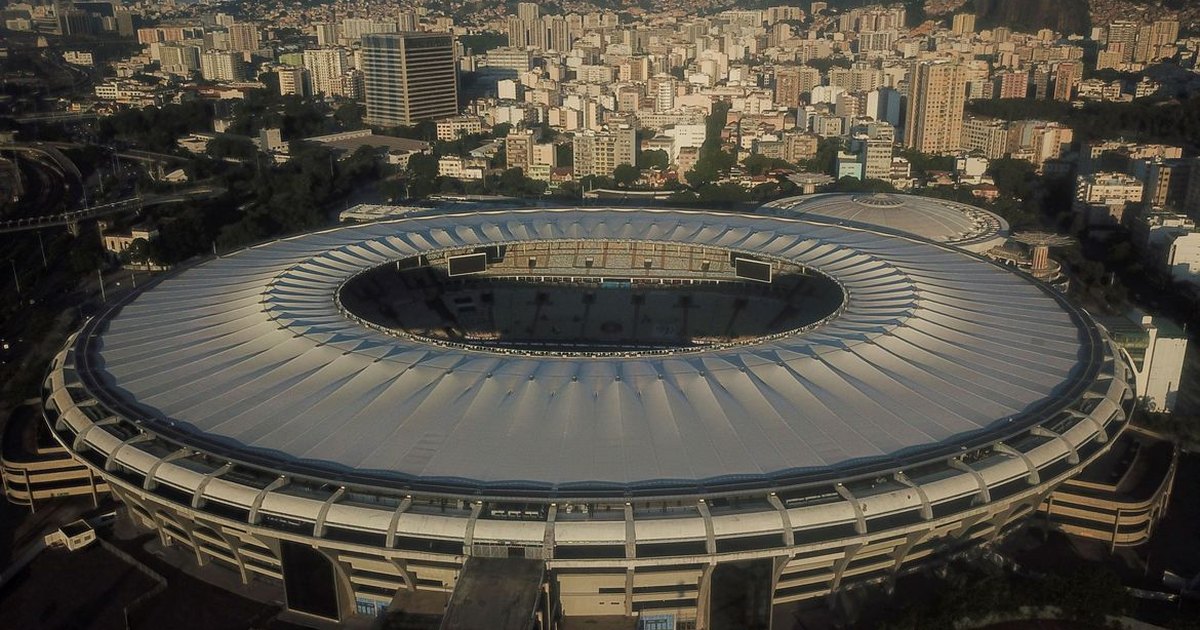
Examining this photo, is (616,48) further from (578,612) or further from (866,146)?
(578,612)

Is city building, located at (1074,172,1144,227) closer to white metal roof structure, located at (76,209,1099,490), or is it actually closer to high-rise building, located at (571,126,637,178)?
high-rise building, located at (571,126,637,178)

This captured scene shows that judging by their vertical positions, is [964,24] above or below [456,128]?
above

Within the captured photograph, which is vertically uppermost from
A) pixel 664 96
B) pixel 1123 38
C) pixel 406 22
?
pixel 406 22

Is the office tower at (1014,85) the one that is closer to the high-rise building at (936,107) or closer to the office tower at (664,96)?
the high-rise building at (936,107)

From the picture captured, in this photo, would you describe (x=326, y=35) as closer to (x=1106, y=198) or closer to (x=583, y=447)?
(x=1106, y=198)

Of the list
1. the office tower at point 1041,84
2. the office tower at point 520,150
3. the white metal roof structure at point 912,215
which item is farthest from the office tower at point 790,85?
the white metal roof structure at point 912,215

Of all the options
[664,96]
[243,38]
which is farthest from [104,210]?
[243,38]

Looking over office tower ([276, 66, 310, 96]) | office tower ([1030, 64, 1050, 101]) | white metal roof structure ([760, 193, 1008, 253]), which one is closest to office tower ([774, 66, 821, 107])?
office tower ([1030, 64, 1050, 101])
